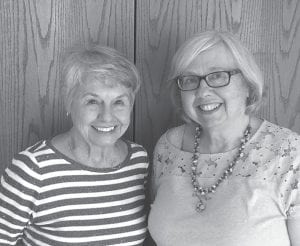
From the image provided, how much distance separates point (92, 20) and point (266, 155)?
890 mm

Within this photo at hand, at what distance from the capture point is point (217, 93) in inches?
61.8

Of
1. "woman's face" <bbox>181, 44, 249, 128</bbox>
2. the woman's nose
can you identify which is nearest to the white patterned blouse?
"woman's face" <bbox>181, 44, 249, 128</bbox>

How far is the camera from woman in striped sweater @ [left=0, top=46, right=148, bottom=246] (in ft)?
5.19

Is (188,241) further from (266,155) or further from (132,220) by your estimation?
(266,155)

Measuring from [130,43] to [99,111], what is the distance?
1.43 ft

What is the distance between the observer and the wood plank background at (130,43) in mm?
1895

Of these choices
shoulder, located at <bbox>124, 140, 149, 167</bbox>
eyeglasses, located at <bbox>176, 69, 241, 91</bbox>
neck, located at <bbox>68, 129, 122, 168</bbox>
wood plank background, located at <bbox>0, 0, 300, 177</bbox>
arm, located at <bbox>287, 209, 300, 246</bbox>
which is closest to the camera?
arm, located at <bbox>287, 209, 300, 246</bbox>

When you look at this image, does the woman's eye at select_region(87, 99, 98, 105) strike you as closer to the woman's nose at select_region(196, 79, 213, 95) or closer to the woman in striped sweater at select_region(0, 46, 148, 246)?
the woman in striped sweater at select_region(0, 46, 148, 246)

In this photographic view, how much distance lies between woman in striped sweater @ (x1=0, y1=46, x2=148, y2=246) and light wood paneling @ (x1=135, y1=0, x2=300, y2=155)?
0.31m

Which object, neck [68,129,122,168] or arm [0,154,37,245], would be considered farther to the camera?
neck [68,129,122,168]

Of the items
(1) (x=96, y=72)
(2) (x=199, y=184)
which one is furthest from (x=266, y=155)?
(1) (x=96, y=72)

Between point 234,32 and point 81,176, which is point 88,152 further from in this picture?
point 234,32

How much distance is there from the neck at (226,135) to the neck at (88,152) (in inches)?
13.8

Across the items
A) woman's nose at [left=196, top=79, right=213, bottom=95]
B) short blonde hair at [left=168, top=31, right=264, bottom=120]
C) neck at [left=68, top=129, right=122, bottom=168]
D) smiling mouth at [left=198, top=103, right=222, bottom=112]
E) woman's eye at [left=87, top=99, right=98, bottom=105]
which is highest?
short blonde hair at [left=168, top=31, right=264, bottom=120]
